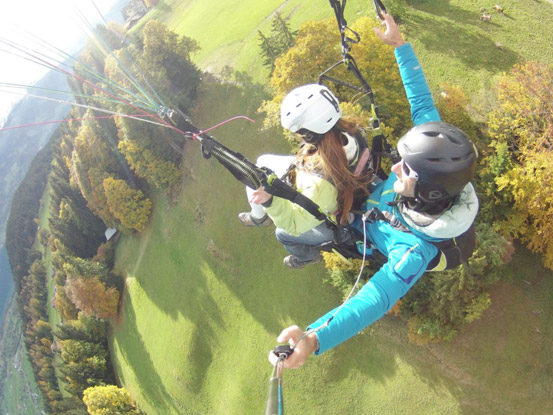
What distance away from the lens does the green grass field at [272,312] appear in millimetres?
15289

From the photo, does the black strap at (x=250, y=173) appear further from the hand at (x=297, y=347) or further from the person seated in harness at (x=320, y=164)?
the hand at (x=297, y=347)

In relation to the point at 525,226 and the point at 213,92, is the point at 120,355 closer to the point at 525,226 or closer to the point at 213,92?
the point at 213,92

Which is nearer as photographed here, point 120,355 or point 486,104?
point 486,104

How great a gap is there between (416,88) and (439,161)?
166 cm

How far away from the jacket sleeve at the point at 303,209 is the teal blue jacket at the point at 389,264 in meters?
0.84

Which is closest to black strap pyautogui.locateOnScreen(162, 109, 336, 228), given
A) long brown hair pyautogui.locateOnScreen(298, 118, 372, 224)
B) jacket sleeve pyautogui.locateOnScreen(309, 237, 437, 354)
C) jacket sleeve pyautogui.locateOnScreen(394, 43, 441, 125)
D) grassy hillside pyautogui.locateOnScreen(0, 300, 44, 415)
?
long brown hair pyautogui.locateOnScreen(298, 118, 372, 224)

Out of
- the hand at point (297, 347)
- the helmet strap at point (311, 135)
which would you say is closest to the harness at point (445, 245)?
the helmet strap at point (311, 135)

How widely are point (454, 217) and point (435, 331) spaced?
12874mm

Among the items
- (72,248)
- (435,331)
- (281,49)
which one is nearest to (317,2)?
(281,49)

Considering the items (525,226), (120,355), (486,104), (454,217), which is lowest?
(120,355)

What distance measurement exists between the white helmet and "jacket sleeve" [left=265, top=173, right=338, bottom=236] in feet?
2.67

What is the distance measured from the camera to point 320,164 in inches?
218

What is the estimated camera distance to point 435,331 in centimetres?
1534

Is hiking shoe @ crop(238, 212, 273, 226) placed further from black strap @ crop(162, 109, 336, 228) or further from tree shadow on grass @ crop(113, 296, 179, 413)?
tree shadow on grass @ crop(113, 296, 179, 413)
